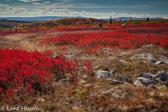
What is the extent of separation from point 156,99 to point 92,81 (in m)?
2.78

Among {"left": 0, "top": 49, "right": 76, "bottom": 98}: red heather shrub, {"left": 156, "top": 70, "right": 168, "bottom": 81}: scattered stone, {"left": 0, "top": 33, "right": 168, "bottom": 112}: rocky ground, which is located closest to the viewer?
{"left": 0, "top": 33, "right": 168, "bottom": 112}: rocky ground

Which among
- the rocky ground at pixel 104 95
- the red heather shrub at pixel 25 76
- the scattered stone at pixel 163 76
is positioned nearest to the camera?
Result: the rocky ground at pixel 104 95

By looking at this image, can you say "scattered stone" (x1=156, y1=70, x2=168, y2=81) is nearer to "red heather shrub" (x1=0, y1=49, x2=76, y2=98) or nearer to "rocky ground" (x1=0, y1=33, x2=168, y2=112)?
"rocky ground" (x1=0, y1=33, x2=168, y2=112)

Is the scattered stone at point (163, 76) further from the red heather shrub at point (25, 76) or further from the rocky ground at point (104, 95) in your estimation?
the red heather shrub at point (25, 76)

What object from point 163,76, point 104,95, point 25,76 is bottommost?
point 104,95

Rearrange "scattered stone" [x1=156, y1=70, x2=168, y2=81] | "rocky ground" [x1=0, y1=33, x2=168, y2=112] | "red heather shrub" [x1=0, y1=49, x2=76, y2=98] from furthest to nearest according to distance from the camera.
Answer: "scattered stone" [x1=156, y1=70, x2=168, y2=81]
"red heather shrub" [x1=0, y1=49, x2=76, y2=98]
"rocky ground" [x1=0, y1=33, x2=168, y2=112]

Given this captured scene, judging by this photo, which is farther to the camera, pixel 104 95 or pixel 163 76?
pixel 163 76

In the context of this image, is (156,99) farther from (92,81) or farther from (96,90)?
(92,81)

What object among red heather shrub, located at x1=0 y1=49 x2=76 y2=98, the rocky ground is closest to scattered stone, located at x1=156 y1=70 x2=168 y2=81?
the rocky ground

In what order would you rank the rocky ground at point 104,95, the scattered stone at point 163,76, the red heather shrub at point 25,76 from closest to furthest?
1. the rocky ground at point 104,95
2. the red heather shrub at point 25,76
3. the scattered stone at point 163,76

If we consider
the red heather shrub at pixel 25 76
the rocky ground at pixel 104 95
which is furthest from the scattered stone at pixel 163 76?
the red heather shrub at pixel 25 76

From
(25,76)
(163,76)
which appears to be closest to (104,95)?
(25,76)

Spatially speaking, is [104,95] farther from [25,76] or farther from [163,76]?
[163,76]

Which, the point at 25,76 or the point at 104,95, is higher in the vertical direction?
the point at 25,76
